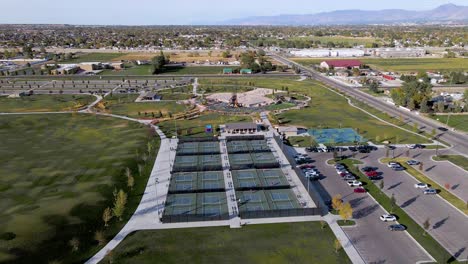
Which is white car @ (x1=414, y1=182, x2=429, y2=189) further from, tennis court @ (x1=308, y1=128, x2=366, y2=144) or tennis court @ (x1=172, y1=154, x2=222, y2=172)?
tennis court @ (x1=172, y1=154, x2=222, y2=172)

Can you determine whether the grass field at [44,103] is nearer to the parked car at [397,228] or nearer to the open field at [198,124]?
the open field at [198,124]

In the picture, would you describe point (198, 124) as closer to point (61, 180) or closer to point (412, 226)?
point (61, 180)

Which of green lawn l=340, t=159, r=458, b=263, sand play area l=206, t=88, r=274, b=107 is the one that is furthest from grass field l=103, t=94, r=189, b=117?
green lawn l=340, t=159, r=458, b=263

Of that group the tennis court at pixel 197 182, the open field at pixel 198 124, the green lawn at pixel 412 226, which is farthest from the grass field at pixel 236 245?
the open field at pixel 198 124

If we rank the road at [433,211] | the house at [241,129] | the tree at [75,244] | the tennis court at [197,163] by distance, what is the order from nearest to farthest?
the tree at [75,244]
the road at [433,211]
the tennis court at [197,163]
the house at [241,129]

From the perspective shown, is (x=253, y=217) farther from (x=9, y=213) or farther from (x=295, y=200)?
(x=9, y=213)

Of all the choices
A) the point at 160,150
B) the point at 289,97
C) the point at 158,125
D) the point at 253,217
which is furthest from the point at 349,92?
the point at 253,217
